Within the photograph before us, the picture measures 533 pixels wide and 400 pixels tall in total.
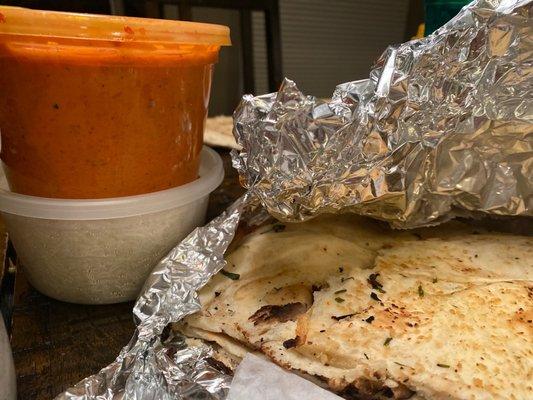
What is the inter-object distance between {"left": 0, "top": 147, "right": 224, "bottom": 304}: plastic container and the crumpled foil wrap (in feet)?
Answer: 0.24

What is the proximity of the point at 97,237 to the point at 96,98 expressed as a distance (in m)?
0.23

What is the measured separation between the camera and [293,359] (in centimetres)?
63

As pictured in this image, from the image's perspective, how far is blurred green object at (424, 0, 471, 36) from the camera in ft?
3.00

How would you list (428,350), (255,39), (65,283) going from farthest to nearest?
(255,39), (65,283), (428,350)

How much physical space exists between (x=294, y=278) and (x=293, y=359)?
0.16 m

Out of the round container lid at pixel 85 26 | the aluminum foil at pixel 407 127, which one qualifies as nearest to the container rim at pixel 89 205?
the aluminum foil at pixel 407 127

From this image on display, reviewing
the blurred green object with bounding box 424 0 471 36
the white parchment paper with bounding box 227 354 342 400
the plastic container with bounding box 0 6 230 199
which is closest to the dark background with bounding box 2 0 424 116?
the blurred green object with bounding box 424 0 471 36

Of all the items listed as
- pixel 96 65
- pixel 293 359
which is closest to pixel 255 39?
pixel 96 65

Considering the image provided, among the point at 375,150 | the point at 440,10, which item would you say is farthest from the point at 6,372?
the point at 440,10

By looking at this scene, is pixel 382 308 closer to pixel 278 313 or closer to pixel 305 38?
pixel 278 313

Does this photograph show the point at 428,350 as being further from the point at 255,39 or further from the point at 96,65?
the point at 255,39

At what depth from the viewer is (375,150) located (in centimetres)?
73

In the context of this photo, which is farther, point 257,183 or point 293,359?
point 257,183

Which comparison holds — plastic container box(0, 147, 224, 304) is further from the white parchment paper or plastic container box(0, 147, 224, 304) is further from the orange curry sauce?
the white parchment paper
